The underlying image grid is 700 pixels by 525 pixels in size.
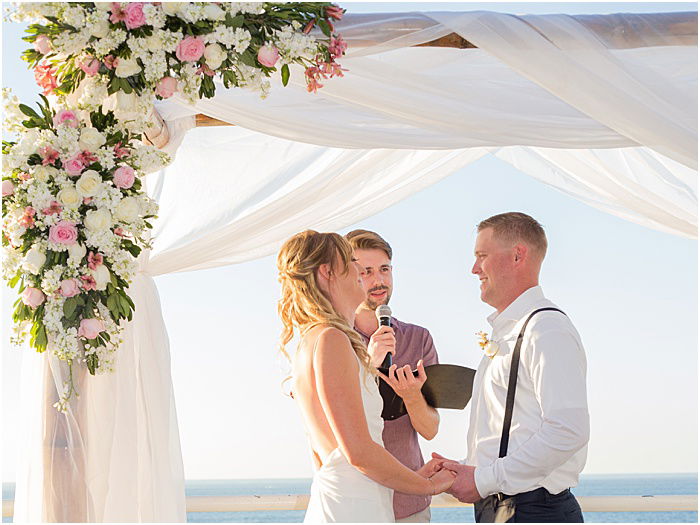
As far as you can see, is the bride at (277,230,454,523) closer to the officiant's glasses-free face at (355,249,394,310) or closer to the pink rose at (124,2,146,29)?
the officiant's glasses-free face at (355,249,394,310)

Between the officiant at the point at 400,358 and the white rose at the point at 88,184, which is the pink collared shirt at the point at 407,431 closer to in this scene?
the officiant at the point at 400,358

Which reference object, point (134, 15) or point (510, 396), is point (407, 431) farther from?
point (134, 15)

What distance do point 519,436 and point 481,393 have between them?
23 centimetres

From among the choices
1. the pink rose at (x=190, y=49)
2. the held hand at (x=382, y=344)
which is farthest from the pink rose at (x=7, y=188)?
the held hand at (x=382, y=344)

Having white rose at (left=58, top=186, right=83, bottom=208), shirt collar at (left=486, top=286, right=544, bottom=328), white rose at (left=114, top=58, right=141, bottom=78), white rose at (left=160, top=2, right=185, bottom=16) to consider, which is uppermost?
white rose at (left=160, top=2, right=185, bottom=16)

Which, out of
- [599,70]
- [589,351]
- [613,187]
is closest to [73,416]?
[599,70]

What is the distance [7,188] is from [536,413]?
1.92 m

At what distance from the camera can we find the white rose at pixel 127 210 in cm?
310

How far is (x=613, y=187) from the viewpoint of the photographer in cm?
409

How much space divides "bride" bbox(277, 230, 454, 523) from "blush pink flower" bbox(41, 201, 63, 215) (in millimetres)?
755

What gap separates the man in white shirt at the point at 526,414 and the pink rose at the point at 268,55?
1.09m

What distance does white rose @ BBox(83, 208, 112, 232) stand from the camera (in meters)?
3.06

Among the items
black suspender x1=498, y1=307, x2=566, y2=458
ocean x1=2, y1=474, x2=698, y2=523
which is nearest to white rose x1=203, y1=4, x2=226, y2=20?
black suspender x1=498, y1=307, x2=566, y2=458

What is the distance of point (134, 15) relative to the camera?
3.03 meters
